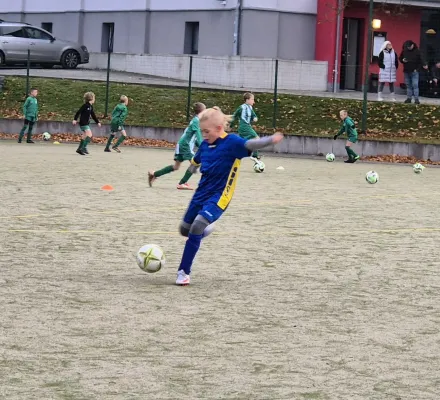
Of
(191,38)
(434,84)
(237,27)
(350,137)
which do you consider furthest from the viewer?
(191,38)

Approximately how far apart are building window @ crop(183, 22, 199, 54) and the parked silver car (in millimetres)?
3836

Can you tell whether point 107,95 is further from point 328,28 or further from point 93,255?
point 93,255

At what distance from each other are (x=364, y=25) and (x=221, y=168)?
35902 mm

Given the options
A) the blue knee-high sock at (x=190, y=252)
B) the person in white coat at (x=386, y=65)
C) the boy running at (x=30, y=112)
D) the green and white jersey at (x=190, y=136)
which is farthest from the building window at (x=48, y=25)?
the blue knee-high sock at (x=190, y=252)

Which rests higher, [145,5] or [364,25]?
[145,5]

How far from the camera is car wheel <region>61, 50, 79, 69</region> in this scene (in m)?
46.2

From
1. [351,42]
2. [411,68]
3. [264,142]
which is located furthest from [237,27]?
[264,142]

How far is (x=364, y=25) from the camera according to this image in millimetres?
45688

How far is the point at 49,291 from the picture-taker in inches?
390

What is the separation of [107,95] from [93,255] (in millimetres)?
24446

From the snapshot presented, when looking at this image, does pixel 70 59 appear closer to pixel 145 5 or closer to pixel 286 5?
pixel 145 5

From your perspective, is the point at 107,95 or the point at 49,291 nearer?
the point at 49,291

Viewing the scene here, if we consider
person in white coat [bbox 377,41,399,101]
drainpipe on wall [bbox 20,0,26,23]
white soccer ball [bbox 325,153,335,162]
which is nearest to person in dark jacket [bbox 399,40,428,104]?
person in white coat [bbox 377,41,399,101]

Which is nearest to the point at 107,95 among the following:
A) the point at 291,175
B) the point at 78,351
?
the point at 291,175
